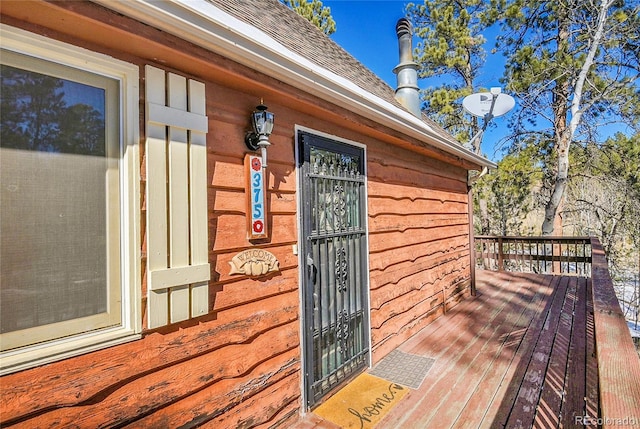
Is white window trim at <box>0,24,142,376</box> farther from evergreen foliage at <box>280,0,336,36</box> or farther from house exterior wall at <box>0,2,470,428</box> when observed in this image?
evergreen foliage at <box>280,0,336,36</box>

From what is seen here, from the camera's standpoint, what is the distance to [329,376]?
2.69 m

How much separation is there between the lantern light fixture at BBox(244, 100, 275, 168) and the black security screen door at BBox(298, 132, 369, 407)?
460mm

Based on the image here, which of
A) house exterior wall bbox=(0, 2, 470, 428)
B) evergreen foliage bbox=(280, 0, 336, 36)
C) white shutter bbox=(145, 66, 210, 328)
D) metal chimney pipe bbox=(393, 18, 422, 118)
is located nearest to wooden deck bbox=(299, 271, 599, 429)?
house exterior wall bbox=(0, 2, 470, 428)

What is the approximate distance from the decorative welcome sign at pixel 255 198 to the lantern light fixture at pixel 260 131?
0.06m

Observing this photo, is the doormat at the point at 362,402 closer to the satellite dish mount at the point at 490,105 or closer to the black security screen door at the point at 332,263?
the black security screen door at the point at 332,263

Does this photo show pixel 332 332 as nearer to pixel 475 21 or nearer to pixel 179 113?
pixel 179 113

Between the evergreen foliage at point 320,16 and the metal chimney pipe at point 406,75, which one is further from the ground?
the evergreen foliage at point 320,16

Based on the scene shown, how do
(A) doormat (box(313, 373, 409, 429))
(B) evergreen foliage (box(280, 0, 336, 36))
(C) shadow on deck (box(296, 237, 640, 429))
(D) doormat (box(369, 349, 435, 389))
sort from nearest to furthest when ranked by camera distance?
(C) shadow on deck (box(296, 237, 640, 429)), (A) doormat (box(313, 373, 409, 429)), (D) doormat (box(369, 349, 435, 389)), (B) evergreen foliage (box(280, 0, 336, 36))

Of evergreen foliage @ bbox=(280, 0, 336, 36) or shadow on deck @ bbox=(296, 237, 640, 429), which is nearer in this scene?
shadow on deck @ bbox=(296, 237, 640, 429)

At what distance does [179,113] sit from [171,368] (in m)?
1.28

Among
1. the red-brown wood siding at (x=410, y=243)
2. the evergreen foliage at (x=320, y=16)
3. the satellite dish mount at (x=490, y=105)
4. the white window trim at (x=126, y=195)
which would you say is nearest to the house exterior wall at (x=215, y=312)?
the white window trim at (x=126, y=195)

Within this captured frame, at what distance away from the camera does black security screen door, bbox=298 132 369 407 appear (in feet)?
8.29

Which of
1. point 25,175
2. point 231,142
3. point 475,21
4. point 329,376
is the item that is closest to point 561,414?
point 329,376

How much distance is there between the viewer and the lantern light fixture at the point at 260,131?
6.70 feet
